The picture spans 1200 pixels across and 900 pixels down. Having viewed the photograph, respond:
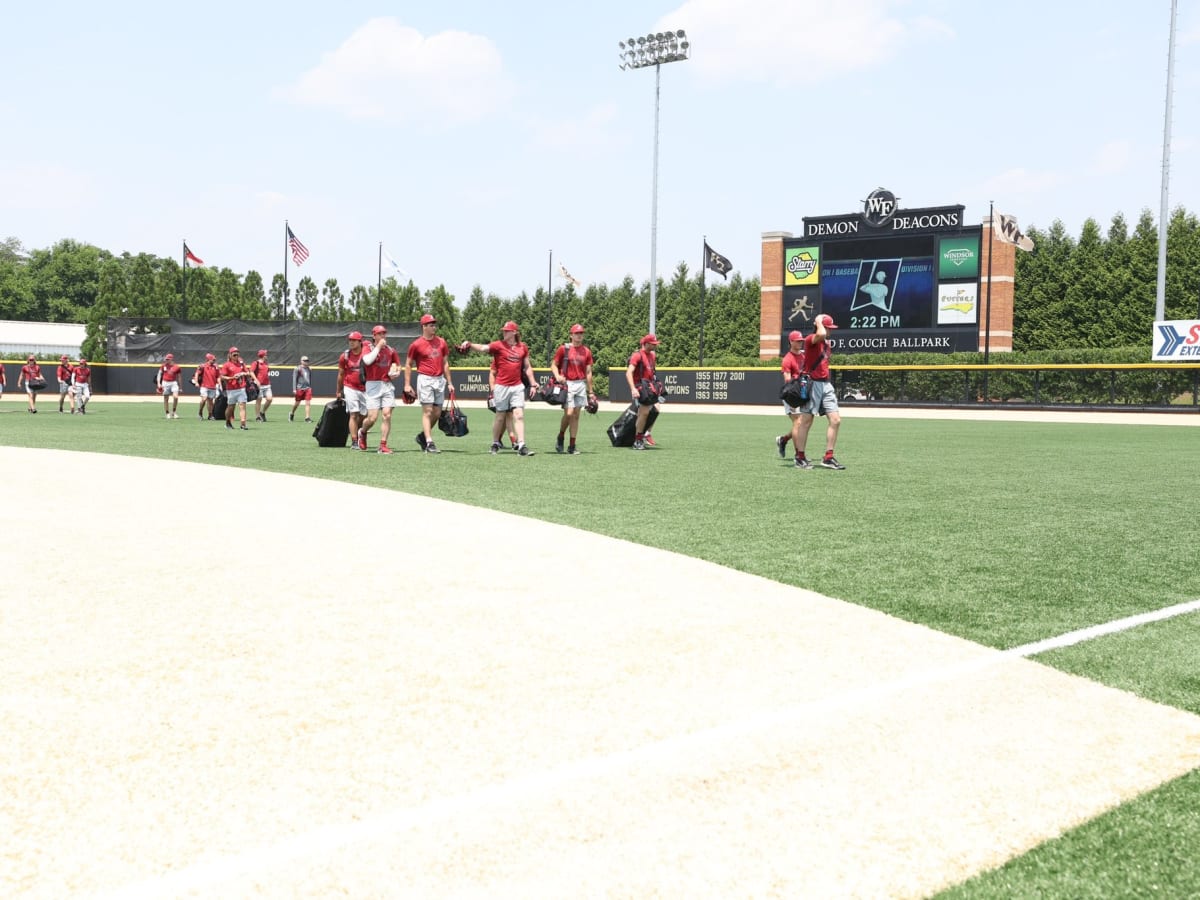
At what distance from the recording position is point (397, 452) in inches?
642

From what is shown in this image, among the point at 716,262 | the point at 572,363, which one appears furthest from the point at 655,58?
the point at 572,363

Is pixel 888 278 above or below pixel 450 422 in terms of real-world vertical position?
above

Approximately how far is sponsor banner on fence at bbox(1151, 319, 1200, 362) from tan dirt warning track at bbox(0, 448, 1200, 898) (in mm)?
35164

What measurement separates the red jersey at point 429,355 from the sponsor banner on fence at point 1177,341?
29.5m

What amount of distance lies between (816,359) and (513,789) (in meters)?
10.8

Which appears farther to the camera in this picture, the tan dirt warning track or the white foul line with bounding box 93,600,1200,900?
the tan dirt warning track

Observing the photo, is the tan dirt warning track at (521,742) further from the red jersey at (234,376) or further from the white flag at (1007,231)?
the white flag at (1007,231)

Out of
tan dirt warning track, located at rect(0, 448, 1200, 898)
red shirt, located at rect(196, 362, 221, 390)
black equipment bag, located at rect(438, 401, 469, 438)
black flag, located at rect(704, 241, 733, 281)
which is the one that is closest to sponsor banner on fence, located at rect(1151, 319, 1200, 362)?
black flag, located at rect(704, 241, 733, 281)

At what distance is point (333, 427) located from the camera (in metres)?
17.2

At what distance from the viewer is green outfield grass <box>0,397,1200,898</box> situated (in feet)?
9.53

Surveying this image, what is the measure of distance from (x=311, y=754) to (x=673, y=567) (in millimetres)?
3408

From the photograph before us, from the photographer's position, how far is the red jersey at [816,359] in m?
13.1

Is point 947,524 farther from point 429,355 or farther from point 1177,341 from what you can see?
point 1177,341

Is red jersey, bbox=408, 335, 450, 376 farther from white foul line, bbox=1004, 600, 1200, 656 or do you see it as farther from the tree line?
the tree line
